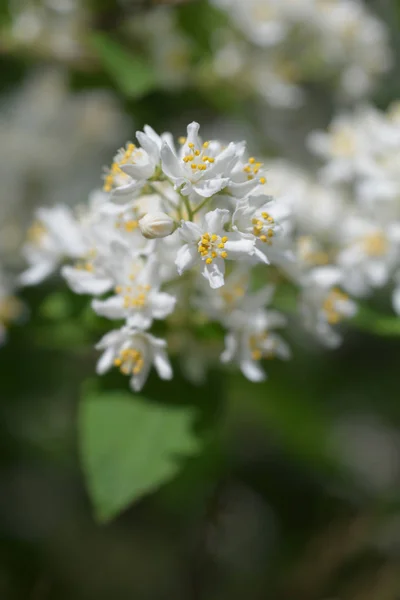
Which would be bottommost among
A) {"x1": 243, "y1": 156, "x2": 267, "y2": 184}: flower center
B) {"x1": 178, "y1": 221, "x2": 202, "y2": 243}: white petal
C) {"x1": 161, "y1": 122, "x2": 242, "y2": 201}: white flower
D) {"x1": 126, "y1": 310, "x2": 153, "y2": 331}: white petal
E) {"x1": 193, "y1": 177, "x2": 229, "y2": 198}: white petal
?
{"x1": 126, "y1": 310, "x2": 153, "y2": 331}: white petal

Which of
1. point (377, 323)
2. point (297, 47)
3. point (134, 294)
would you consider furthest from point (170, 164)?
point (297, 47)

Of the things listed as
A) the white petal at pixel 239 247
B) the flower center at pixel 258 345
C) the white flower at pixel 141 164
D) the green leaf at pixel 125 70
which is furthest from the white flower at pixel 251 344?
the green leaf at pixel 125 70

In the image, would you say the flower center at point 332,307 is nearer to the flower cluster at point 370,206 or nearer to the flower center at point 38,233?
the flower cluster at point 370,206

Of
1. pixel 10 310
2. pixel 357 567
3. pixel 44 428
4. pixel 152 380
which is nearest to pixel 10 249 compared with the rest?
pixel 10 310

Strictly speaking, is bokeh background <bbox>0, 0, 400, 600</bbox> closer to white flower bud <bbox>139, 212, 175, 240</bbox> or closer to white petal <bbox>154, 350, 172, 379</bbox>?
white petal <bbox>154, 350, 172, 379</bbox>

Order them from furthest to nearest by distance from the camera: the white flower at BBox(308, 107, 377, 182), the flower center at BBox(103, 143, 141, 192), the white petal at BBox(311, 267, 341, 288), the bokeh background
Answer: the bokeh background
the white flower at BBox(308, 107, 377, 182)
the white petal at BBox(311, 267, 341, 288)
the flower center at BBox(103, 143, 141, 192)

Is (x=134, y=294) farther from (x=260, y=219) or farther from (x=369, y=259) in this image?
(x=369, y=259)

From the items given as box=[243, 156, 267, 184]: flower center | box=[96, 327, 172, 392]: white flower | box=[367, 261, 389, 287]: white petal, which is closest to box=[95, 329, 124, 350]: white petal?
box=[96, 327, 172, 392]: white flower
